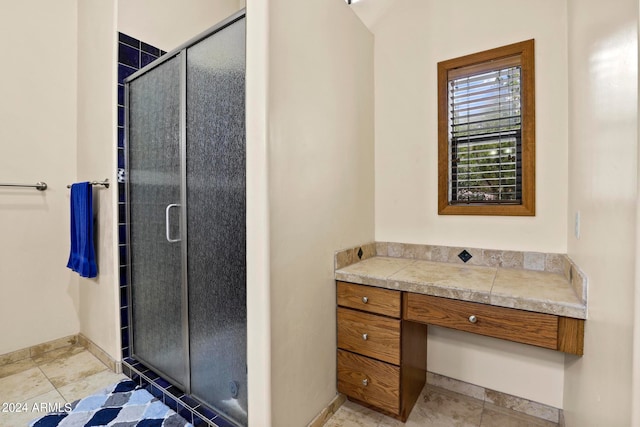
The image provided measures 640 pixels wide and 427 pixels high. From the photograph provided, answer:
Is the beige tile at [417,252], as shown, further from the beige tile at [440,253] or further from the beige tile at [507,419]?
the beige tile at [507,419]

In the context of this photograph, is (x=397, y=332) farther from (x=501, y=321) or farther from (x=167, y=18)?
(x=167, y=18)

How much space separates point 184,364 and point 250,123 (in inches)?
55.3

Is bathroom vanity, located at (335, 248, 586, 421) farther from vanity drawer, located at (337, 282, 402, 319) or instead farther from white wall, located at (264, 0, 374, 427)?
white wall, located at (264, 0, 374, 427)

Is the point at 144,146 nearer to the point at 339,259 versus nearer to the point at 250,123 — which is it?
the point at 250,123

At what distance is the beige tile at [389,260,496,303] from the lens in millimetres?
1398

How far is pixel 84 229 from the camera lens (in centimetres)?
215

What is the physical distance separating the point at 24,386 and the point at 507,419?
2928 mm

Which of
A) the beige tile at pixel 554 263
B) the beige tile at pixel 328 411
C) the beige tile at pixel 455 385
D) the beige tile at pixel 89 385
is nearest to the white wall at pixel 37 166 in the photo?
the beige tile at pixel 89 385

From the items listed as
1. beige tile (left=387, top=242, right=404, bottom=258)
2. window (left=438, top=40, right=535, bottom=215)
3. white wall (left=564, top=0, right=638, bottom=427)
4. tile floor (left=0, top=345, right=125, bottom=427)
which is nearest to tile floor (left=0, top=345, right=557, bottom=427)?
tile floor (left=0, top=345, right=125, bottom=427)

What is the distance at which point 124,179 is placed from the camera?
6.85 ft

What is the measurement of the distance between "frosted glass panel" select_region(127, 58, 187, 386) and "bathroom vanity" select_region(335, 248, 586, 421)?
980mm

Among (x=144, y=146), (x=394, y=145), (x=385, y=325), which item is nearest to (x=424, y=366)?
(x=385, y=325)

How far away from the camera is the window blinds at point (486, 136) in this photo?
178cm

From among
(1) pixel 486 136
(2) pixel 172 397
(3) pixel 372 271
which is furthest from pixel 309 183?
(2) pixel 172 397
